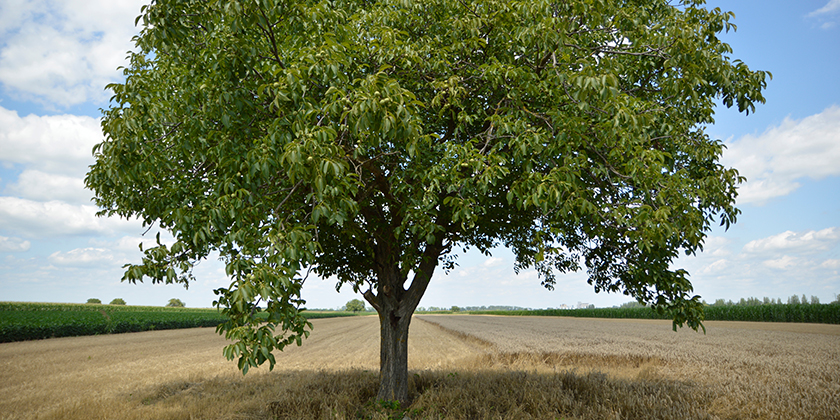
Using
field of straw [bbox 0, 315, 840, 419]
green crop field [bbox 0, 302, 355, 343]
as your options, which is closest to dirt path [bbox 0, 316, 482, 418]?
field of straw [bbox 0, 315, 840, 419]

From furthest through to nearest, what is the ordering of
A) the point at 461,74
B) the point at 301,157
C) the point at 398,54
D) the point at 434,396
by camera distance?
the point at 434,396 → the point at 461,74 → the point at 398,54 → the point at 301,157

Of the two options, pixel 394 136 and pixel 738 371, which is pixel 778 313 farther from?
pixel 394 136

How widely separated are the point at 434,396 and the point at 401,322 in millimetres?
1727

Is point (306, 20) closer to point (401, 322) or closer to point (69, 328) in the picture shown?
point (401, 322)

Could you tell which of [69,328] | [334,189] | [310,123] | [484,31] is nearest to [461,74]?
[484,31]

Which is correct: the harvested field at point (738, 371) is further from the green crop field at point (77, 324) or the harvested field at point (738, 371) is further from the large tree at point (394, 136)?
the green crop field at point (77, 324)

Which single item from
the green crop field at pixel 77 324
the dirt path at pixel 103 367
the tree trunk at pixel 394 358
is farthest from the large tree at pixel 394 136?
the green crop field at pixel 77 324

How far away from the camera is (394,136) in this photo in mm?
4289

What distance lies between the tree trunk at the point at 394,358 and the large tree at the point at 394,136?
36 mm

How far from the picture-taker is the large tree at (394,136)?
15.6 ft

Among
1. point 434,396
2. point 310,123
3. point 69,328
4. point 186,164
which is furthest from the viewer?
point 69,328

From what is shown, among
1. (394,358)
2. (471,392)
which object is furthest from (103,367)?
(471,392)

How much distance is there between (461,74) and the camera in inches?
311

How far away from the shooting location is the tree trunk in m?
9.09
